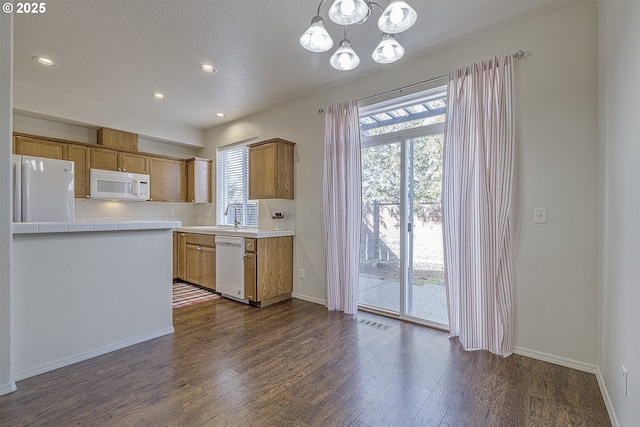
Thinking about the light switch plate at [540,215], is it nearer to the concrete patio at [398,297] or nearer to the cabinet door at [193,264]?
the concrete patio at [398,297]

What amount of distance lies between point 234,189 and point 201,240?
1138mm

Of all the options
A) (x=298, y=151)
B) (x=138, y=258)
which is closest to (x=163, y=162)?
(x=298, y=151)

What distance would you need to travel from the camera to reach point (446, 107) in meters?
2.76

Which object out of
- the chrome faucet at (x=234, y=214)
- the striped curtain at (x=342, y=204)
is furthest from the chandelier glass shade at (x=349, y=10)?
the chrome faucet at (x=234, y=214)

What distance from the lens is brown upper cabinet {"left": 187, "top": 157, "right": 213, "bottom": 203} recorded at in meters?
5.45

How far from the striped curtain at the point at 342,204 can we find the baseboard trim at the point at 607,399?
2.05 m

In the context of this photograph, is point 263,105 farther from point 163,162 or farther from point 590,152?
point 590,152

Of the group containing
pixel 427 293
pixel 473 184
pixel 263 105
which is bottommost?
pixel 427 293

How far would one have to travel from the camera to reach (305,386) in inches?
79.0

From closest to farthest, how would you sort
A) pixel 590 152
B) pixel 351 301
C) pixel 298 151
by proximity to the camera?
pixel 590 152
pixel 351 301
pixel 298 151

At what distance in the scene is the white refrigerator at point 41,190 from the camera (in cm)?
313

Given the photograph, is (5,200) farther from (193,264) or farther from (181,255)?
(181,255)

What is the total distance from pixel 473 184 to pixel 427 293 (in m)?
1.24

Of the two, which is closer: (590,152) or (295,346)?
(590,152)
